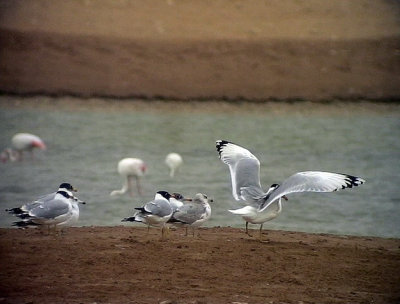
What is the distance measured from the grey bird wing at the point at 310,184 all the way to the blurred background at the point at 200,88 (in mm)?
2517

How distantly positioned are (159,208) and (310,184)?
67cm

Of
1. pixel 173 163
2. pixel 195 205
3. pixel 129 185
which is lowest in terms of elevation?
pixel 195 205

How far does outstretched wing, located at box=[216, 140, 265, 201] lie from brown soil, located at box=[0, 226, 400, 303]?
0.22 meters

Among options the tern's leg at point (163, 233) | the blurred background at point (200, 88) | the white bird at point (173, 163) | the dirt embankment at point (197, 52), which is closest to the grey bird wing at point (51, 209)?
the tern's leg at point (163, 233)

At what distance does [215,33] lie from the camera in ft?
28.9

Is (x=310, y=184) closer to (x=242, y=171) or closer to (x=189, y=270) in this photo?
(x=242, y=171)

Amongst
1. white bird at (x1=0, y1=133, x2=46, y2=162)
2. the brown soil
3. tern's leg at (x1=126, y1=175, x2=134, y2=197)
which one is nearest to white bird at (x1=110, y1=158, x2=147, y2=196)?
tern's leg at (x1=126, y1=175, x2=134, y2=197)

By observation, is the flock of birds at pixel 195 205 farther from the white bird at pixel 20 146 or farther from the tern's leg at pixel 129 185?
the white bird at pixel 20 146

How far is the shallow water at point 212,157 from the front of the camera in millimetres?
6055

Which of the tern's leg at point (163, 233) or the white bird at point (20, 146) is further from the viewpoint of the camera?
the white bird at point (20, 146)

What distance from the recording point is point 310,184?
4.12 metres

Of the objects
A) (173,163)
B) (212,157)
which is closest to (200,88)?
(212,157)

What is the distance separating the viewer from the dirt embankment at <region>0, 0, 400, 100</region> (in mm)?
7711

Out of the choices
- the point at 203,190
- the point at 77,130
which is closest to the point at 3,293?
the point at 203,190
